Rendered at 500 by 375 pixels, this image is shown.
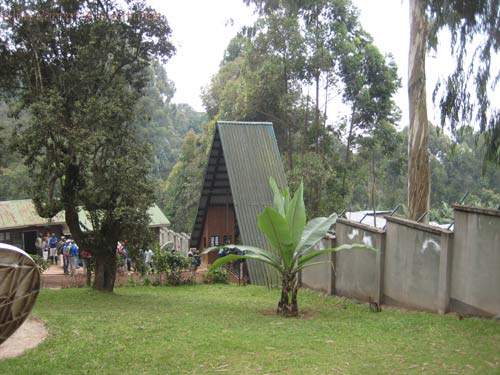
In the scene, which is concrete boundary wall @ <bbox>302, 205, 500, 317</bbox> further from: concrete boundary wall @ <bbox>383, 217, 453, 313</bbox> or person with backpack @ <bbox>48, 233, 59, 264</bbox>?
person with backpack @ <bbox>48, 233, 59, 264</bbox>

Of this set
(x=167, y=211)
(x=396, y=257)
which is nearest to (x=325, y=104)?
(x=167, y=211)

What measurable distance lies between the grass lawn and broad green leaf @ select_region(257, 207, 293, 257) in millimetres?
1320

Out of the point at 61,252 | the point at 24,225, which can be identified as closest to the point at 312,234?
the point at 61,252

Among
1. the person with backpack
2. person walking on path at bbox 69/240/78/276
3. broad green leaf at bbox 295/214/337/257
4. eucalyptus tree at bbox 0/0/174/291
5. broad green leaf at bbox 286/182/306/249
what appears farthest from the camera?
the person with backpack

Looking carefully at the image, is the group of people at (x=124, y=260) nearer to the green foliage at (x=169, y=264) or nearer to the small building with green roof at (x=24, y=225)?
the green foliage at (x=169, y=264)

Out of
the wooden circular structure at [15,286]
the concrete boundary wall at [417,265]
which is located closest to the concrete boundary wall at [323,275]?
the concrete boundary wall at [417,265]

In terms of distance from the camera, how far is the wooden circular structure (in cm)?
640

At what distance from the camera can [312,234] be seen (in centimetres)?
1066

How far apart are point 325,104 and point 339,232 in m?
16.5

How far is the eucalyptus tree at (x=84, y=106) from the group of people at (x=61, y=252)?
5218 mm

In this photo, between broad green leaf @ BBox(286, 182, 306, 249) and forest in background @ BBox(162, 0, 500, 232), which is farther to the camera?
forest in background @ BBox(162, 0, 500, 232)

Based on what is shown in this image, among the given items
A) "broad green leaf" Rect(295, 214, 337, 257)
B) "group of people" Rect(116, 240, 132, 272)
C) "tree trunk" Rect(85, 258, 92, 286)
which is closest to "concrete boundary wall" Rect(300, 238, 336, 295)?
"broad green leaf" Rect(295, 214, 337, 257)

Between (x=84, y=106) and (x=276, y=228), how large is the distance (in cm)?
576

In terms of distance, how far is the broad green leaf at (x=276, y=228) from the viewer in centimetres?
978
